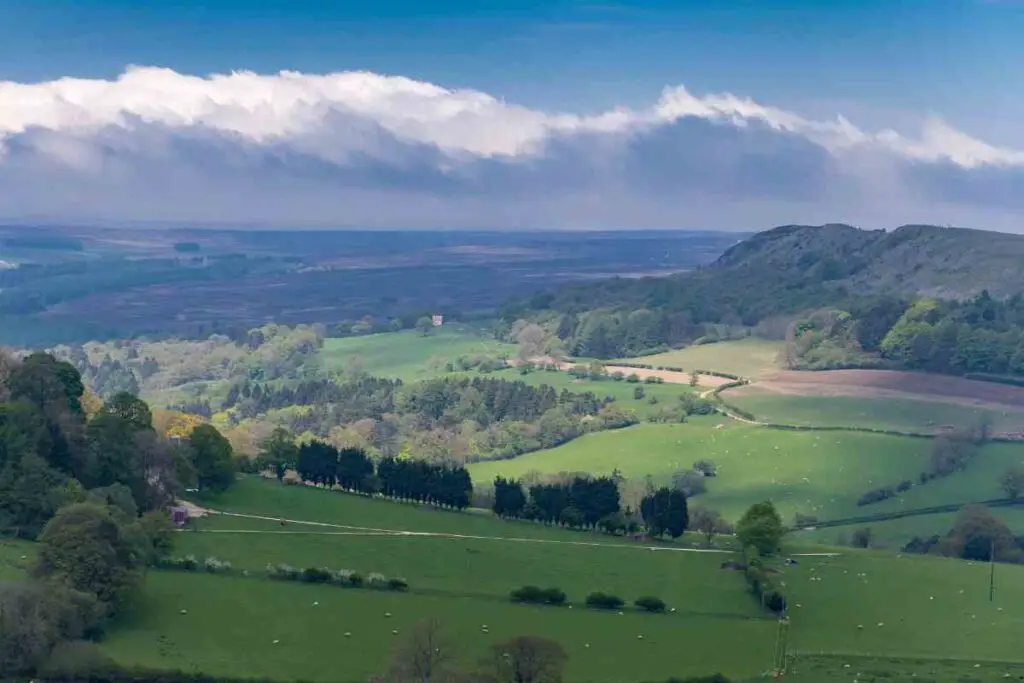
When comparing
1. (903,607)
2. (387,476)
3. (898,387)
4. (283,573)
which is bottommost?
(903,607)

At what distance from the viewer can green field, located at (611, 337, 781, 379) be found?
Result: 119312 mm

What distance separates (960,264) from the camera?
156 meters

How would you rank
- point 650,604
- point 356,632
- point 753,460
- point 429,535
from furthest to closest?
point 753,460 < point 429,535 < point 650,604 < point 356,632

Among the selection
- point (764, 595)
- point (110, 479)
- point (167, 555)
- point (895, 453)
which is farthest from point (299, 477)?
point (895, 453)

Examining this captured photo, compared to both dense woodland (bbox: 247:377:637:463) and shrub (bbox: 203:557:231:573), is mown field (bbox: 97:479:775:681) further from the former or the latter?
dense woodland (bbox: 247:377:637:463)

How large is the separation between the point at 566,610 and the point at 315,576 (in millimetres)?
9619

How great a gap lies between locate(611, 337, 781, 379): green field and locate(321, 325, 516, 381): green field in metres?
16.7

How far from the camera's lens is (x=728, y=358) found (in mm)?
124812

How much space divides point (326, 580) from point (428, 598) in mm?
4337

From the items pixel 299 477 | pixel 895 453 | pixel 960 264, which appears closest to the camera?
pixel 299 477

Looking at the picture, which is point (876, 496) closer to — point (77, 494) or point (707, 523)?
point (707, 523)

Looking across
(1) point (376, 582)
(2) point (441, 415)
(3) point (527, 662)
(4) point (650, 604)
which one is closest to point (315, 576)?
(1) point (376, 582)

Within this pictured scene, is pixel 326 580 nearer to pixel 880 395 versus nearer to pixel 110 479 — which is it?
pixel 110 479

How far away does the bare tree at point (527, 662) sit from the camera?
129 feet
